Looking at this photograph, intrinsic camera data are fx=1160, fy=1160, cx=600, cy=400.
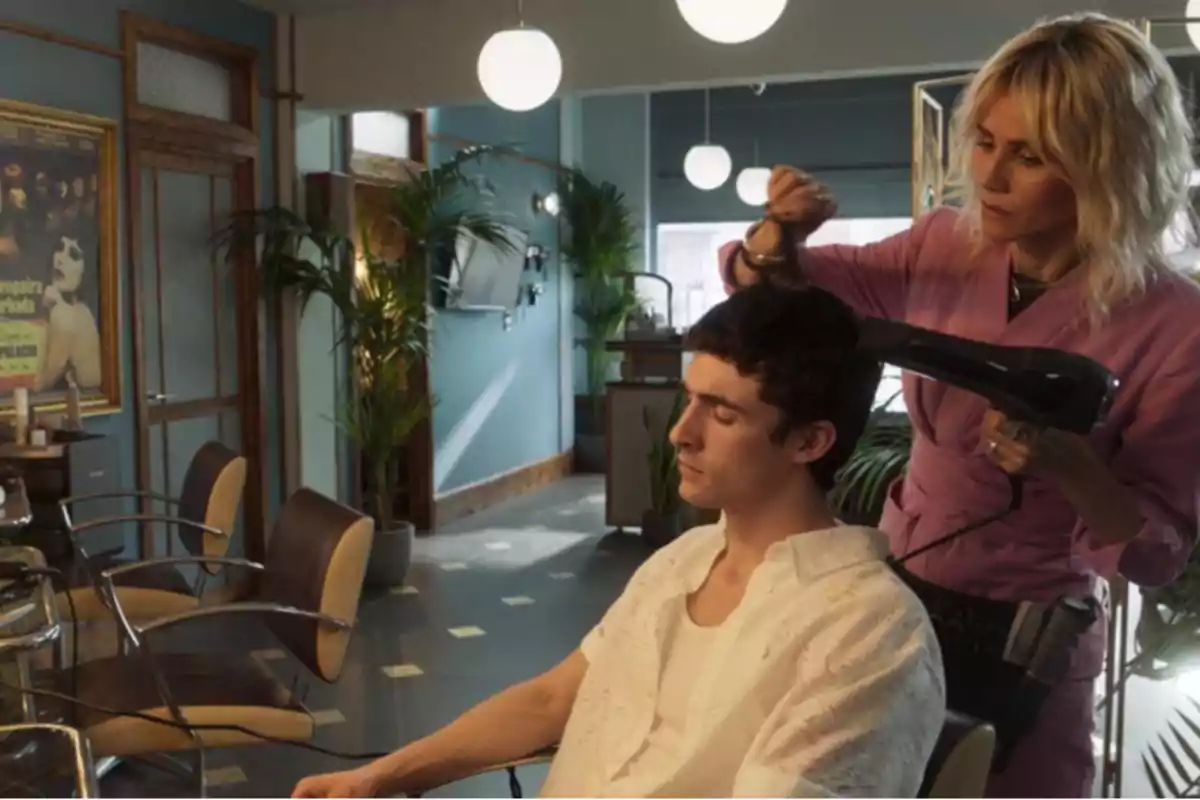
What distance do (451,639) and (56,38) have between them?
8.76 ft

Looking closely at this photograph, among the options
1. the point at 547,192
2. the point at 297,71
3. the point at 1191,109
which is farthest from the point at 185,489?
the point at 547,192

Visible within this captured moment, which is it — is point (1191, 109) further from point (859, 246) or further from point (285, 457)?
point (285, 457)

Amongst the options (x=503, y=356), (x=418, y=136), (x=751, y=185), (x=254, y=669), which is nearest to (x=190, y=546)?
(x=254, y=669)

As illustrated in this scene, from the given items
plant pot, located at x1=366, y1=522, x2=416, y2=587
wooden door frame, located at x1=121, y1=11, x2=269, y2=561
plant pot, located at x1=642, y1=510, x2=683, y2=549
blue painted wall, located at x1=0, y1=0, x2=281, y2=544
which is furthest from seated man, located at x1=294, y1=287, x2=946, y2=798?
plant pot, located at x1=642, y1=510, x2=683, y2=549

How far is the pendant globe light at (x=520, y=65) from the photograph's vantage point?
383 centimetres

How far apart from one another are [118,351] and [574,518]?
11.1 feet

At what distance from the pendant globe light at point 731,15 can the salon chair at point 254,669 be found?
5.12 ft

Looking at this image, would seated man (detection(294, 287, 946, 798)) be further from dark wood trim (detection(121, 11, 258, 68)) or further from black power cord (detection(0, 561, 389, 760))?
dark wood trim (detection(121, 11, 258, 68))

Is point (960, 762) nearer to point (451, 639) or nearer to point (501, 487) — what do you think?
point (451, 639)

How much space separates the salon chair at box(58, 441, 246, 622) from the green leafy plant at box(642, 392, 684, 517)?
3.03 metres

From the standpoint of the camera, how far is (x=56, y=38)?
4.14 m

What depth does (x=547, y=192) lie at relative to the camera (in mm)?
8602

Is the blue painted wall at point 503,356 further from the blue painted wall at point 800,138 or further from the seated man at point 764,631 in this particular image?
the seated man at point 764,631

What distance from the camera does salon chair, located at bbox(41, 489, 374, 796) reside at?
2389mm
